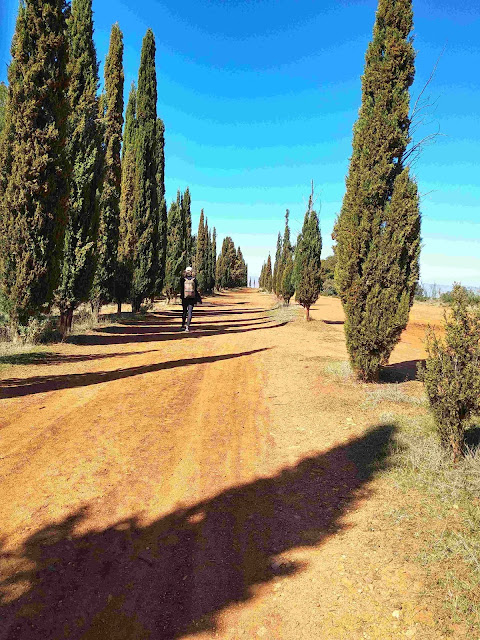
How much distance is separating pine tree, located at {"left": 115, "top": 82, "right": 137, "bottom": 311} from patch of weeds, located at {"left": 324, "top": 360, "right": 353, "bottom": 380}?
1250 centimetres

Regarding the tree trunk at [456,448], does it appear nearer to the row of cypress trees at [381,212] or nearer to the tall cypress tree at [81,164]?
the row of cypress trees at [381,212]

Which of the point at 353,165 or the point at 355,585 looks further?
the point at 353,165

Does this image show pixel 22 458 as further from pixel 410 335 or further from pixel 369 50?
pixel 410 335

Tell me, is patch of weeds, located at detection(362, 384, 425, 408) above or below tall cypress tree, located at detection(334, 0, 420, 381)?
below

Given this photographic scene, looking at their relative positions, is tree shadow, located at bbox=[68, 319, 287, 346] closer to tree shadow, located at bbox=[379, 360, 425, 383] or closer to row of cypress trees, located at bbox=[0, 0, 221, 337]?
row of cypress trees, located at bbox=[0, 0, 221, 337]

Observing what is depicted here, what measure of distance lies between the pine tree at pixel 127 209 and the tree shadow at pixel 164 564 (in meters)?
16.0

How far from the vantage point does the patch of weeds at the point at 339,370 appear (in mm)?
7832

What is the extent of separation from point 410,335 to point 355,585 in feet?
57.7

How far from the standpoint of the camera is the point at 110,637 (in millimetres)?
2166

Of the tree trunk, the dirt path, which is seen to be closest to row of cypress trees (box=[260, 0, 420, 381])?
the dirt path

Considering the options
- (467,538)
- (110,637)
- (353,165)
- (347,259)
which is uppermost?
(353,165)

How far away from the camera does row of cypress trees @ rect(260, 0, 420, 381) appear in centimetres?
686

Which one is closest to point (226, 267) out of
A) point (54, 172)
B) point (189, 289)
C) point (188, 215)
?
point (188, 215)

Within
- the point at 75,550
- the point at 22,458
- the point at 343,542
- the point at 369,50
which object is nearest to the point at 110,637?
the point at 75,550
